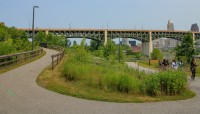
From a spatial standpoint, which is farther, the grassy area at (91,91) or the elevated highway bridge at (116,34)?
the elevated highway bridge at (116,34)

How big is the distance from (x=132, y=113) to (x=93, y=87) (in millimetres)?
4220

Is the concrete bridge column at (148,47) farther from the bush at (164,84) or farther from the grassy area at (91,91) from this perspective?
the bush at (164,84)

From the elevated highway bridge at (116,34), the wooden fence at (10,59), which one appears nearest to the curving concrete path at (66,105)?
the wooden fence at (10,59)

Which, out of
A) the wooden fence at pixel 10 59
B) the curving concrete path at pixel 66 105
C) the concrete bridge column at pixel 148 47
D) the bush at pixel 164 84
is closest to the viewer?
the curving concrete path at pixel 66 105

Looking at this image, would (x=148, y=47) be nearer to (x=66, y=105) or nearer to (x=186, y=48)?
(x=186, y=48)

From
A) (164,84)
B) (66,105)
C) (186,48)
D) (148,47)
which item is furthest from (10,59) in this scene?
(148,47)

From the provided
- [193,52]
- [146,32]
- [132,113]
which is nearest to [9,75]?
[132,113]

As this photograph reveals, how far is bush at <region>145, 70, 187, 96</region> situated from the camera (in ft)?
38.0

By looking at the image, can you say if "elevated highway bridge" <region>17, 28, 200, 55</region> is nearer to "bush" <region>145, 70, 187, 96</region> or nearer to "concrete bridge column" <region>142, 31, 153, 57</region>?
"concrete bridge column" <region>142, 31, 153, 57</region>

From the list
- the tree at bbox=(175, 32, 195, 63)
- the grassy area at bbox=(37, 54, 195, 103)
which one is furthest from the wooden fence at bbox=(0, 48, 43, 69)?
the tree at bbox=(175, 32, 195, 63)

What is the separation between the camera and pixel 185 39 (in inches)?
2431

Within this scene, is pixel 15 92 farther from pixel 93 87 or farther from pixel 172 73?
pixel 172 73

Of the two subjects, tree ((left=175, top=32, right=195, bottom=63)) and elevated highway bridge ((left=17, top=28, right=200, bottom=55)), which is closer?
tree ((left=175, top=32, right=195, bottom=63))

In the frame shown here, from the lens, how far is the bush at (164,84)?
11.6 meters
